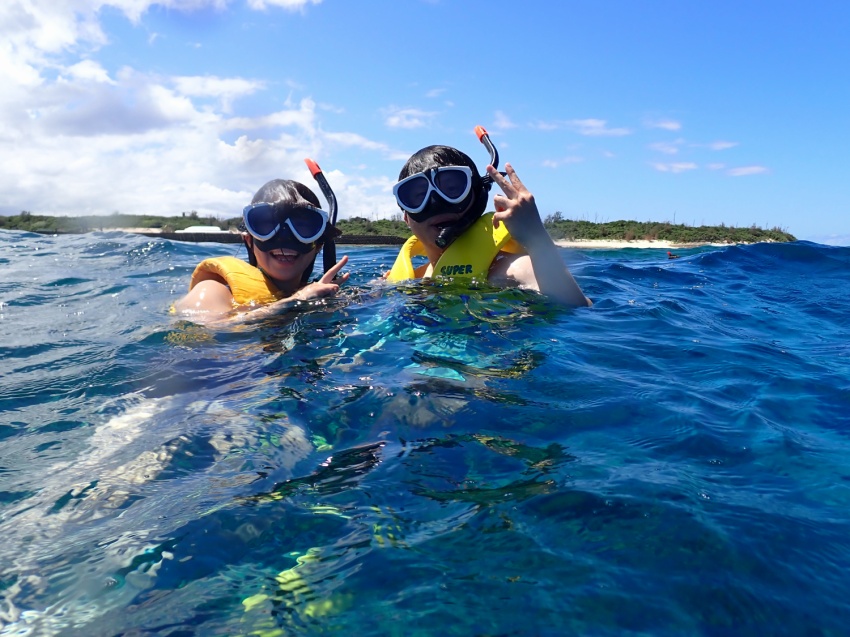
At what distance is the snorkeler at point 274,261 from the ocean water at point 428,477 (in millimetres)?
263

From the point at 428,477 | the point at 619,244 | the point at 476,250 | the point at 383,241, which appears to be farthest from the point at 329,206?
the point at 619,244

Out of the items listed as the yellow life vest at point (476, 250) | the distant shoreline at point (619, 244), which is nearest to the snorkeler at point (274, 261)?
the yellow life vest at point (476, 250)

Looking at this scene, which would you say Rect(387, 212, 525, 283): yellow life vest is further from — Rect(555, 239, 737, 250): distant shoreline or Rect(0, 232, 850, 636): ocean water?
Rect(555, 239, 737, 250): distant shoreline

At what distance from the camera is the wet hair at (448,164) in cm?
471

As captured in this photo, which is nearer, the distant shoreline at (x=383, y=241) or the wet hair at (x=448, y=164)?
the wet hair at (x=448, y=164)

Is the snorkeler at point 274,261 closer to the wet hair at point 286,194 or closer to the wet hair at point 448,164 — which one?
the wet hair at point 286,194

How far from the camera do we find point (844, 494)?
2.08 m

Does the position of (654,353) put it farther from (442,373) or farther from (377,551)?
(377,551)

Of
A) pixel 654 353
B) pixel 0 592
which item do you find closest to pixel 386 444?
pixel 0 592

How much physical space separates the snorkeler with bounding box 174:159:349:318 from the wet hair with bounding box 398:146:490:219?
68 centimetres

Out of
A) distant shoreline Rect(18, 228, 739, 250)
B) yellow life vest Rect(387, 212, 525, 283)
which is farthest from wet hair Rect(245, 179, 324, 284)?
distant shoreline Rect(18, 228, 739, 250)

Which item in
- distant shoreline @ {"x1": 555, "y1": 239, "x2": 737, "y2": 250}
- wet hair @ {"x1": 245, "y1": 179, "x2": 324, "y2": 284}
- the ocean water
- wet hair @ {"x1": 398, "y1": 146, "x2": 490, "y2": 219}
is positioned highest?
wet hair @ {"x1": 398, "y1": 146, "x2": 490, "y2": 219}

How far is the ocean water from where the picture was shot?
156cm

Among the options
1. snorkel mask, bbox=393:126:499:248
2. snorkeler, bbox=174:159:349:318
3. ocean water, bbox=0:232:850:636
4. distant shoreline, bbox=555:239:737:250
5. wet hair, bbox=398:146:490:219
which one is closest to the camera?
ocean water, bbox=0:232:850:636
